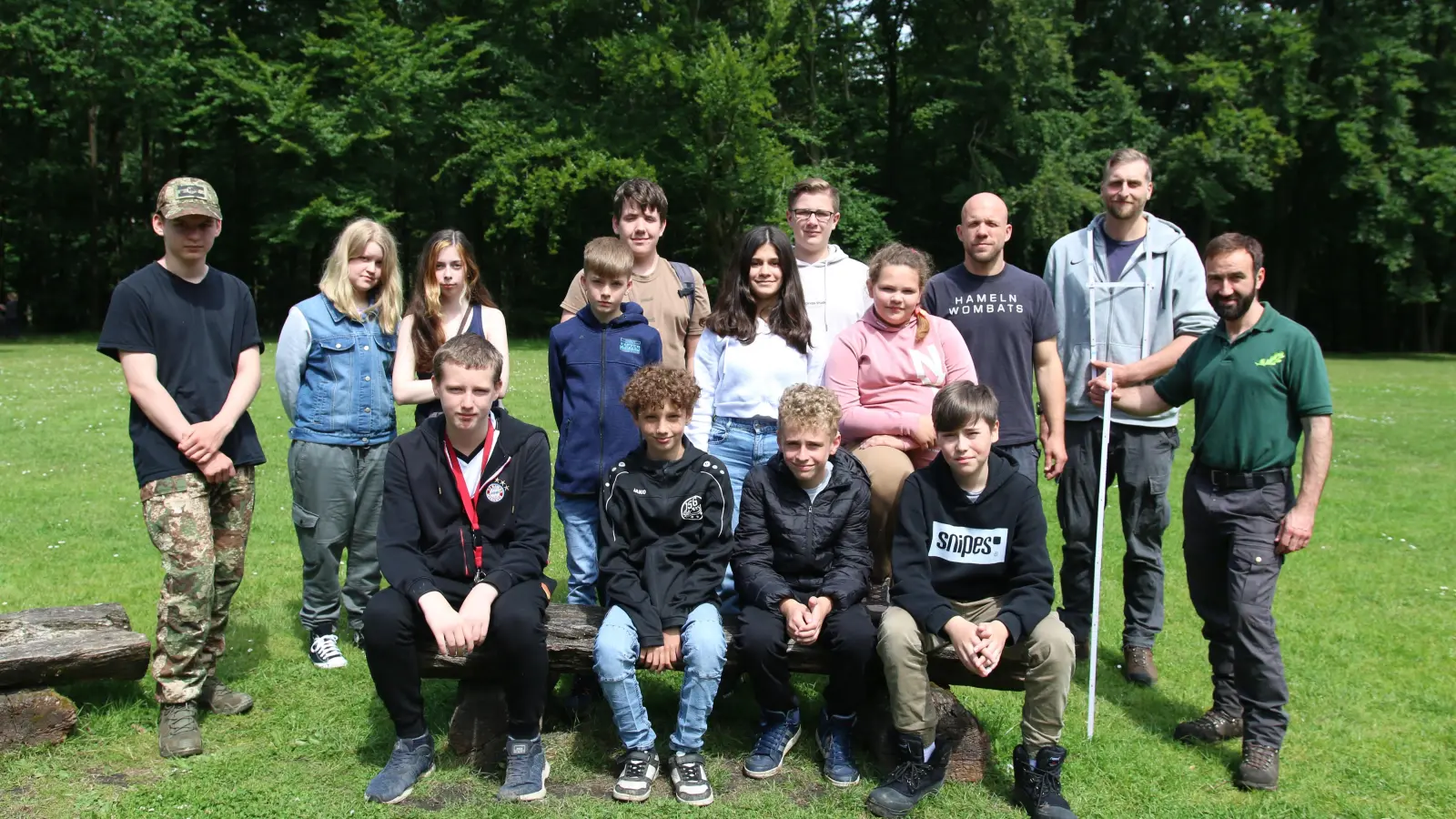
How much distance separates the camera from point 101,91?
30016 millimetres

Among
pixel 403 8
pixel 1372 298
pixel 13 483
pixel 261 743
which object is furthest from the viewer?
pixel 1372 298

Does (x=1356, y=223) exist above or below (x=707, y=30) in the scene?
below

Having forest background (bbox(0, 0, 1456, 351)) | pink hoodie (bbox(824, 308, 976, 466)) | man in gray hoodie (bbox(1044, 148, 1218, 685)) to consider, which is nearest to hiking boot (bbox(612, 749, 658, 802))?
pink hoodie (bbox(824, 308, 976, 466))

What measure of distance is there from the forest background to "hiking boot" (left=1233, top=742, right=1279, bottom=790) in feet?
85.2

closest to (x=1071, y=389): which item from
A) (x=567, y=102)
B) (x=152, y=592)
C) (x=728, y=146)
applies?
(x=152, y=592)

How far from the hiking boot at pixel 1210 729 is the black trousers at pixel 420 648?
272cm

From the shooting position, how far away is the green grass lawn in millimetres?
4059

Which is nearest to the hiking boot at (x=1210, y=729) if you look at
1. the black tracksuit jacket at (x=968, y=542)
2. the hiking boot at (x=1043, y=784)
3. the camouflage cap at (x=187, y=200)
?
the hiking boot at (x=1043, y=784)

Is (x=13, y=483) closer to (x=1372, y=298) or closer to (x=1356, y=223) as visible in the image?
(x=1356, y=223)

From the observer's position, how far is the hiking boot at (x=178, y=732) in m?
4.34

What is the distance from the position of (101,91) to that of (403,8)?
29.5 ft

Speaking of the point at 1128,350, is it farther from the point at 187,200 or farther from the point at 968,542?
the point at 187,200

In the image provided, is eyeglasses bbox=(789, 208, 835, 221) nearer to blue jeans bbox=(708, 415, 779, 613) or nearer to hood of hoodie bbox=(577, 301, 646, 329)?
hood of hoodie bbox=(577, 301, 646, 329)

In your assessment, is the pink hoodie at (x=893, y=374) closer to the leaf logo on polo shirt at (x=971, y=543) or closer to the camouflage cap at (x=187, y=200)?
the leaf logo on polo shirt at (x=971, y=543)
